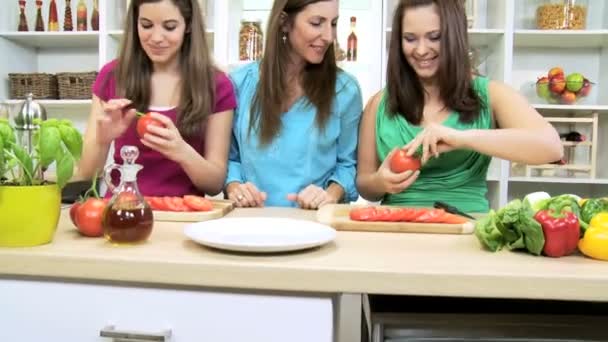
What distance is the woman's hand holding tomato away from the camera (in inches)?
34.1

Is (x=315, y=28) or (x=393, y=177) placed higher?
(x=315, y=28)

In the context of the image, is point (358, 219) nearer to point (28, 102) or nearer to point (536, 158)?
point (536, 158)

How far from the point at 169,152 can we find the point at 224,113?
0.36m

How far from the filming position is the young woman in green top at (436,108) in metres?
1.43

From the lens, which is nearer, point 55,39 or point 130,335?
point 130,335

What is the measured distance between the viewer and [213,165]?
1.47 m

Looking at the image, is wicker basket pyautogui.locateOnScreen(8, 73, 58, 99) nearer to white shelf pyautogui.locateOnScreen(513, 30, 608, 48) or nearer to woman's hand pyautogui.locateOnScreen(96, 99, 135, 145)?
woman's hand pyautogui.locateOnScreen(96, 99, 135, 145)

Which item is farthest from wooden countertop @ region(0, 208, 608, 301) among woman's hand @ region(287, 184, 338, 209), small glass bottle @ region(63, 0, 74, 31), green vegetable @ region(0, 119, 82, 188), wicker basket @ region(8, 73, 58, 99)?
small glass bottle @ region(63, 0, 74, 31)

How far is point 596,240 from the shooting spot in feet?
2.52

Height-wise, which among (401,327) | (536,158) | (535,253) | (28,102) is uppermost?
(28,102)

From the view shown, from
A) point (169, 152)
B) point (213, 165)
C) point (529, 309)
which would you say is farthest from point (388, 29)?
point (529, 309)

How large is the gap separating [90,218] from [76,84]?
2370 millimetres

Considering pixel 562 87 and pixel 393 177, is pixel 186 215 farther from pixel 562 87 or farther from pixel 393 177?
pixel 562 87

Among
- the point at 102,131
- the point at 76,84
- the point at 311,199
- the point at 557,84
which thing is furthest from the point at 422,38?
the point at 76,84
